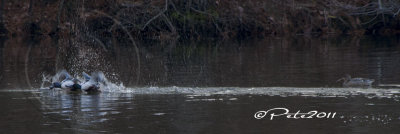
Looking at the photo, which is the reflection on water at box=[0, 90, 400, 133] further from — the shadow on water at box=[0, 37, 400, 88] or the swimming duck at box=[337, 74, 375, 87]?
the shadow on water at box=[0, 37, 400, 88]

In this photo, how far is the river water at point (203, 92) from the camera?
38.6 ft

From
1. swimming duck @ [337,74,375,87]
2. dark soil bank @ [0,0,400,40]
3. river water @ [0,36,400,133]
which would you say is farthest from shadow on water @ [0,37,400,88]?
dark soil bank @ [0,0,400,40]

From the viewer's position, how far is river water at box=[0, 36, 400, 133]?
11.8m

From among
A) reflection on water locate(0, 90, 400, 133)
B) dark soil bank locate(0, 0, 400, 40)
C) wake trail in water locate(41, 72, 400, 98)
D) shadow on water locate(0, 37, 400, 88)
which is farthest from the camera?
dark soil bank locate(0, 0, 400, 40)

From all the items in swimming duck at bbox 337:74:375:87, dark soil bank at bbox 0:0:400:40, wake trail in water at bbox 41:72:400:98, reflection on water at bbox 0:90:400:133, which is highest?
dark soil bank at bbox 0:0:400:40

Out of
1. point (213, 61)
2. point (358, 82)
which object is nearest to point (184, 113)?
point (358, 82)

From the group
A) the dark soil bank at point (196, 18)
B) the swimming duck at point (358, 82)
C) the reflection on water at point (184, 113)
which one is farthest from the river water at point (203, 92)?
the dark soil bank at point (196, 18)

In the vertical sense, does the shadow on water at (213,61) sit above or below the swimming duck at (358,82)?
above

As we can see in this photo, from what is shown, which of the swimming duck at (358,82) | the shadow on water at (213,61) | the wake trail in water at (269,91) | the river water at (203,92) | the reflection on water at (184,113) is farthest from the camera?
the shadow on water at (213,61)

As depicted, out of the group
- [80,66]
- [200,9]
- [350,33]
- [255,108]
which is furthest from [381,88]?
[350,33]

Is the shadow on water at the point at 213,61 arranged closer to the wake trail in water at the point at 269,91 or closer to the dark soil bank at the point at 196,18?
the wake trail in water at the point at 269,91

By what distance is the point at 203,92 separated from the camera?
51.0 feet

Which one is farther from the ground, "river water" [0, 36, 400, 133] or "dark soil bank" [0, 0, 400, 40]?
"dark soil bank" [0, 0, 400, 40]

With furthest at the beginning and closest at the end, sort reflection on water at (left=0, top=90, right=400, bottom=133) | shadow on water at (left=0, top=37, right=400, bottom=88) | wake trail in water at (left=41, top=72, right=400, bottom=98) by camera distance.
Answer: shadow on water at (left=0, top=37, right=400, bottom=88)
wake trail in water at (left=41, top=72, right=400, bottom=98)
reflection on water at (left=0, top=90, right=400, bottom=133)
